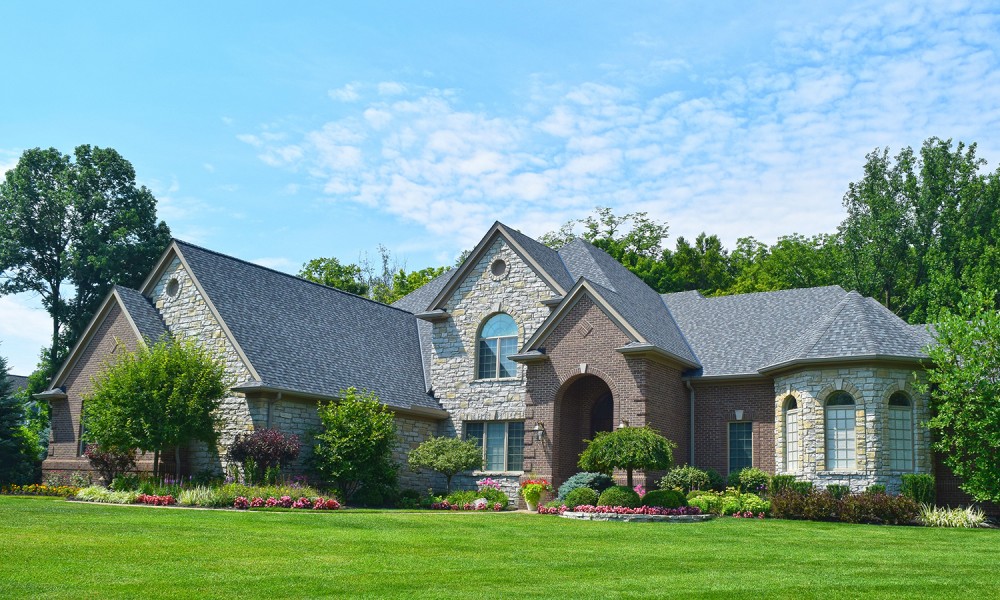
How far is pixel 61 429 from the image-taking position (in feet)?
96.3

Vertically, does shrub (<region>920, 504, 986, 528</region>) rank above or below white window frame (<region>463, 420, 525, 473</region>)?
below

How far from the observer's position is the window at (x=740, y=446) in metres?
26.9

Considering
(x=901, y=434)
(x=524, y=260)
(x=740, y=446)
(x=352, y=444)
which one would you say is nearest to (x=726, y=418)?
(x=740, y=446)

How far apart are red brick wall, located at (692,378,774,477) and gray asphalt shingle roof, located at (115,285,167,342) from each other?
1656cm

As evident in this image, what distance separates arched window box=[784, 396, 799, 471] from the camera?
24.7 metres

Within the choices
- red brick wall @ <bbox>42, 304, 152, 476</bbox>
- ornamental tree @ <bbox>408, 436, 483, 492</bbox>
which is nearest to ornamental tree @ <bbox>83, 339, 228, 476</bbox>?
red brick wall @ <bbox>42, 304, 152, 476</bbox>

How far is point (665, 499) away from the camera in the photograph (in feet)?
69.7

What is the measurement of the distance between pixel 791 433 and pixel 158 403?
17.3 m

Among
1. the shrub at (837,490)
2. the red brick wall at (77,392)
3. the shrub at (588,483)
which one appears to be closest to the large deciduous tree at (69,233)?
the red brick wall at (77,392)

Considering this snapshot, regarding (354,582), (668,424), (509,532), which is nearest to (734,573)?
(354,582)

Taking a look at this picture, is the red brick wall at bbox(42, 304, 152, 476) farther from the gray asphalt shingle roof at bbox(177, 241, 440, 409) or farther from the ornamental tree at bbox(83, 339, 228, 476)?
the ornamental tree at bbox(83, 339, 228, 476)

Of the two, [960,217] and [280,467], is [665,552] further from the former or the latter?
[960,217]

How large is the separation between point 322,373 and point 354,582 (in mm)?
17741

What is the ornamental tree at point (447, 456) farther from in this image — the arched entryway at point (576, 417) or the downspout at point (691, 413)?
the downspout at point (691, 413)
